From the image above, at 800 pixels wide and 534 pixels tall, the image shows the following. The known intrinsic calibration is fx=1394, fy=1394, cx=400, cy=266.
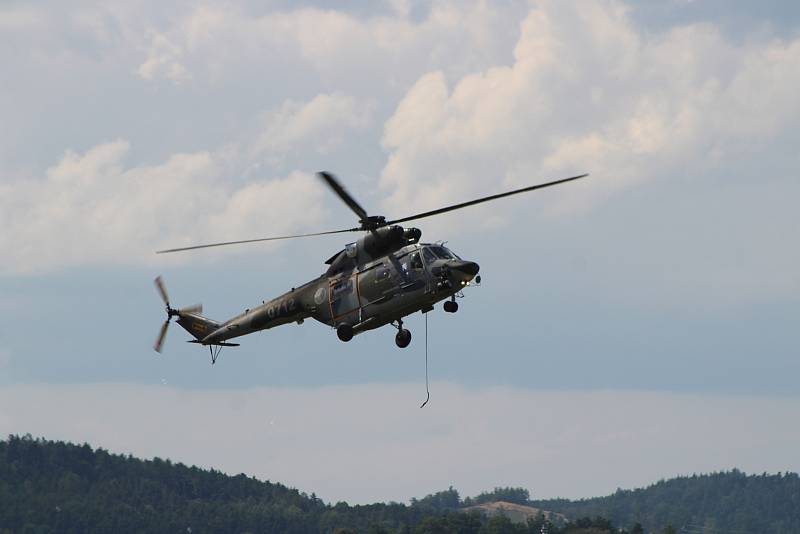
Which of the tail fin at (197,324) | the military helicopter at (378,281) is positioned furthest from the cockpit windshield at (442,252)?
the tail fin at (197,324)

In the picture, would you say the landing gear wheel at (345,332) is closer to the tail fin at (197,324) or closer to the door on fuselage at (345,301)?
the door on fuselage at (345,301)

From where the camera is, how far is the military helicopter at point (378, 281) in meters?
69.0

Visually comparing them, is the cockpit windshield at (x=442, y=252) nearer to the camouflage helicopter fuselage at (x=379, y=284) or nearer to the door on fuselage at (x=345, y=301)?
the camouflage helicopter fuselage at (x=379, y=284)

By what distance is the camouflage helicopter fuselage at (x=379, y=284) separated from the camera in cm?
6931

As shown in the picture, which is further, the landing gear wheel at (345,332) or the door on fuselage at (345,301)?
the door on fuselage at (345,301)

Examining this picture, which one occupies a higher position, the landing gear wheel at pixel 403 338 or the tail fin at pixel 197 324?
the tail fin at pixel 197 324

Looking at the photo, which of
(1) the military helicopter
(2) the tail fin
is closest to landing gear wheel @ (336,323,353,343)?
(1) the military helicopter

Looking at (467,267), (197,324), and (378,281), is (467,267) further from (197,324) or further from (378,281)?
(197,324)

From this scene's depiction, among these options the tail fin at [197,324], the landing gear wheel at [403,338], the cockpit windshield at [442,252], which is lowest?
the landing gear wheel at [403,338]

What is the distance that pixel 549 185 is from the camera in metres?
61.1

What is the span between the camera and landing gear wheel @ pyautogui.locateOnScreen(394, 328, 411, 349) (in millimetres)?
70875

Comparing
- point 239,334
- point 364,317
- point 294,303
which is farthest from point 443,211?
point 239,334

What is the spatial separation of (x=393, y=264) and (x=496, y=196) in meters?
8.71

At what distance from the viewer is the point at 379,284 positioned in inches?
2800
